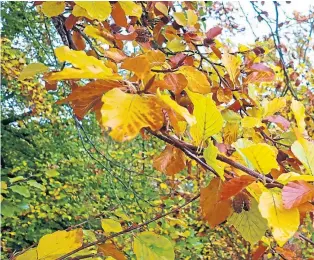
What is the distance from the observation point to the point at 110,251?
0.64 m

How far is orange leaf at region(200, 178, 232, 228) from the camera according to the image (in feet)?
1.74

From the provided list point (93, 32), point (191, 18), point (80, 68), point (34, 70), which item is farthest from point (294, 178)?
point (191, 18)

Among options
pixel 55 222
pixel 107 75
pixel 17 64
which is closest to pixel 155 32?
pixel 107 75

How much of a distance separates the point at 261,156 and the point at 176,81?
0.46 feet

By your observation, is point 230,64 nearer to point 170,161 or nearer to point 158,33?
point 170,161

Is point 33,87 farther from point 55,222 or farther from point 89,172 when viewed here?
point 55,222

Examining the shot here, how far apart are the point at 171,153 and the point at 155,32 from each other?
1.50 feet

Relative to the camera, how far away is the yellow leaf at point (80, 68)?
0.38m

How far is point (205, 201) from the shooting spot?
0.54 m

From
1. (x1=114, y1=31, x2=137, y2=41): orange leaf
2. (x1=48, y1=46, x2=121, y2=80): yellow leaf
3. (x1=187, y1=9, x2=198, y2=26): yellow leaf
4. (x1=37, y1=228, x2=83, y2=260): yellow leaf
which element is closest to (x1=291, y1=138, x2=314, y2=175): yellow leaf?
(x1=48, y1=46, x2=121, y2=80): yellow leaf

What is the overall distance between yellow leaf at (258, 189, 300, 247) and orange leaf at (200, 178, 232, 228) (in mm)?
101

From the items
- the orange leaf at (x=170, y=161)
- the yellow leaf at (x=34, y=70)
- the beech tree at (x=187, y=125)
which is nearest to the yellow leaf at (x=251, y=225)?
the beech tree at (x=187, y=125)

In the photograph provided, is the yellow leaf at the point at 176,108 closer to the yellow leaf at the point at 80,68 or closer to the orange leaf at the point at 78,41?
the yellow leaf at the point at 80,68

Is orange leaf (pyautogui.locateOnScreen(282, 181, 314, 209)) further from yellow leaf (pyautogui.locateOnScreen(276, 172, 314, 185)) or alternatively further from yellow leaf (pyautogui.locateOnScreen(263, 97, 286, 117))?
yellow leaf (pyautogui.locateOnScreen(263, 97, 286, 117))
